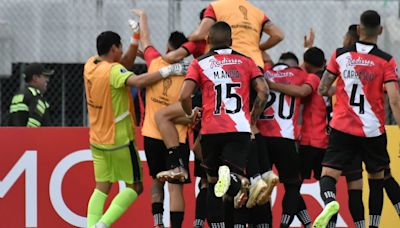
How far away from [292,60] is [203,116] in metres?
2.15

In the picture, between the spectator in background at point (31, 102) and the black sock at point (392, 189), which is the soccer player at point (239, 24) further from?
the spectator in background at point (31, 102)

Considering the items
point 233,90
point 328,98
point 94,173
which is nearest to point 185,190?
point 94,173

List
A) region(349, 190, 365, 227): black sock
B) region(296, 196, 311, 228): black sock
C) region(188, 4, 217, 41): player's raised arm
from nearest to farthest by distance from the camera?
1. region(349, 190, 365, 227): black sock
2. region(188, 4, 217, 41): player's raised arm
3. region(296, 196, 311, 228): black sock

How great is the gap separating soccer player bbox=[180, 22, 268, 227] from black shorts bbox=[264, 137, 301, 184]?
124 centimetres

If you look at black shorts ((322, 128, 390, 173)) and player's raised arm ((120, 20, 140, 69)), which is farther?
player's raised arm ((120, 20, 140, 69))

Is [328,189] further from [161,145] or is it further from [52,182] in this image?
[52,182]

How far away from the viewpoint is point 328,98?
1326 centimetres

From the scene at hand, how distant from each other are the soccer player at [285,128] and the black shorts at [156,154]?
0.91m

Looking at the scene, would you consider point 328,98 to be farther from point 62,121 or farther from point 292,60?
point 62,121

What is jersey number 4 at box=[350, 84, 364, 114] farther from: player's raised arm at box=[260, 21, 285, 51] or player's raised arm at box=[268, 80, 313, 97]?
player's raised arm at box=[260, 21, 285, 51]

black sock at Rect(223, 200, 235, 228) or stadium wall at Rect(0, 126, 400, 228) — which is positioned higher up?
stadium wall at Rect(0, 126, 400, 228)

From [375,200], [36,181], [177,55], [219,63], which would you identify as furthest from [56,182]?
[375,200]

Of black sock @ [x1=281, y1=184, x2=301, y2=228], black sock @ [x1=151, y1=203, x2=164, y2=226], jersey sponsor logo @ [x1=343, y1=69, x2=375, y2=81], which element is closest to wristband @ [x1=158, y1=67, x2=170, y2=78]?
black sock @ [x1=151, y1=203, x2=164, y2=226]

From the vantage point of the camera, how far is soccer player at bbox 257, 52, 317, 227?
41.1 feet
